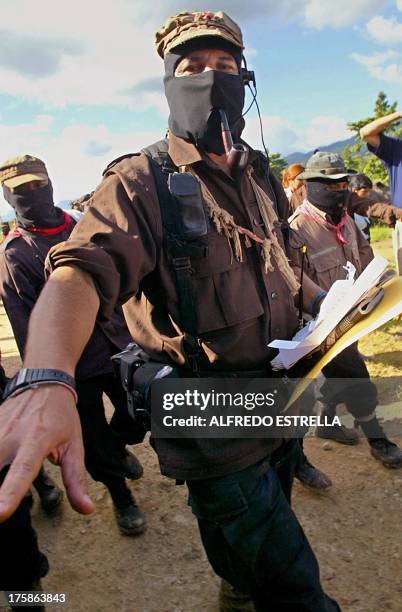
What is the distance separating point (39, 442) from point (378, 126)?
437cm

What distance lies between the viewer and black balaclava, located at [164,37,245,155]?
1703 mm

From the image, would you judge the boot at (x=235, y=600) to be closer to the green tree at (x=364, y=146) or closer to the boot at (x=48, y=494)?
the boot at (x=48, y=494)

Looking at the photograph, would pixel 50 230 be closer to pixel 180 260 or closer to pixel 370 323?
pixel 180 260

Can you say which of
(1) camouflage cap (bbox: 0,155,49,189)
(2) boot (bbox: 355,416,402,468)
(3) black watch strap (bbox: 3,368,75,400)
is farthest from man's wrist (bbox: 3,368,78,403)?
(2) boot (bbox: 355,416,402,468)

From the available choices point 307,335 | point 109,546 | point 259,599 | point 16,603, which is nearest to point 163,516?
point 109,546

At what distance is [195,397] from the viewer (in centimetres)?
168

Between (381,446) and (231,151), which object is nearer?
(231,151)

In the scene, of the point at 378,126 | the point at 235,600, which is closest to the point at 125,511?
the point at 235,600

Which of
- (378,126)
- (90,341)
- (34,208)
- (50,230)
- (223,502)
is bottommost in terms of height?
(223,502)

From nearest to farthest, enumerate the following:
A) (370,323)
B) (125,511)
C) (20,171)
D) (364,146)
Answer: (370,323)
(125,511)
(20,171)
(364,146)

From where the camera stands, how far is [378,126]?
4.35m

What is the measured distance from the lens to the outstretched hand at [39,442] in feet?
2.68

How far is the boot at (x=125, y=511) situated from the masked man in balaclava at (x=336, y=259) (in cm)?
173

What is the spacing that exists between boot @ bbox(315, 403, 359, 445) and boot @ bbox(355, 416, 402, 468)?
26 centimetres
